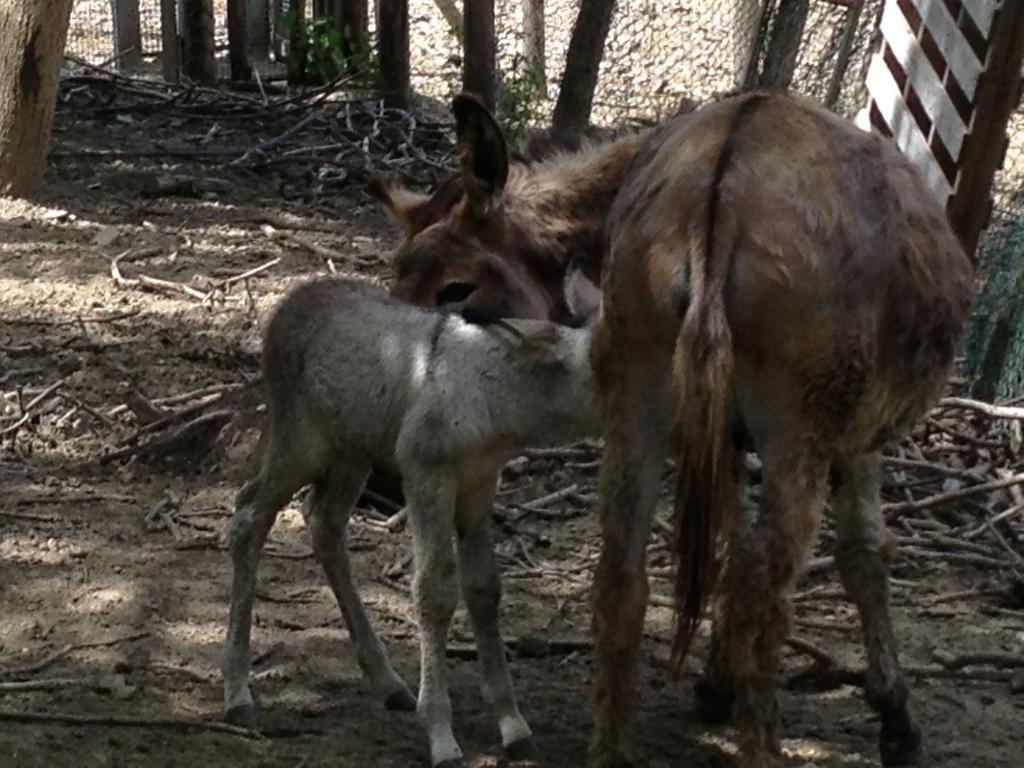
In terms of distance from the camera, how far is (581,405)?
4.48 meters

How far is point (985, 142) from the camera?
25.7 ft

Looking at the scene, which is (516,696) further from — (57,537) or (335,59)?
(335,59)

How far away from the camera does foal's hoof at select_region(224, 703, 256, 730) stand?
4715 millimetres

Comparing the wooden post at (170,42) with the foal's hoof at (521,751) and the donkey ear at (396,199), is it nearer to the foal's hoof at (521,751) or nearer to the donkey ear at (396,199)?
the donkey ear at (396,199)

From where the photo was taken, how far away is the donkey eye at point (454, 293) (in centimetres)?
545

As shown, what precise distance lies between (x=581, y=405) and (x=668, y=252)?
69cm

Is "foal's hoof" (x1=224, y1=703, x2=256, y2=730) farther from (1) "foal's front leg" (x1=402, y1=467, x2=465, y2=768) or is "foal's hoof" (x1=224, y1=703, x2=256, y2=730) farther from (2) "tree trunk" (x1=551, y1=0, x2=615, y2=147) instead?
(2) "tree trunk" (x1=551, y1=0, x2=615, y2=147)

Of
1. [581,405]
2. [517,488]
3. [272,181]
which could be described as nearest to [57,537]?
[517,488]

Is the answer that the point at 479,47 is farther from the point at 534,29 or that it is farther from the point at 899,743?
the point at 899,743

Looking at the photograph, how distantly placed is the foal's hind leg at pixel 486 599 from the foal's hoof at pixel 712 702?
58 centimetres

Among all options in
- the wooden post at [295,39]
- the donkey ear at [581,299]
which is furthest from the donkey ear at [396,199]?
the wooden post at [295,39]

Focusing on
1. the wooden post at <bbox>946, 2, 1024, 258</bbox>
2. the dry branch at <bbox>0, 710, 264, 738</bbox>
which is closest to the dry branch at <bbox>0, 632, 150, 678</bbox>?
the dry branch at <bbox>0, 710, 264, 738</bbox>

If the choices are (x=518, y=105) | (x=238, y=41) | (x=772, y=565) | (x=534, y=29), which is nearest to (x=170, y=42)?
(x=238, y=41)

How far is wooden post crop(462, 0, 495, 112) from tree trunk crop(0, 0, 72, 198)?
2344mm
